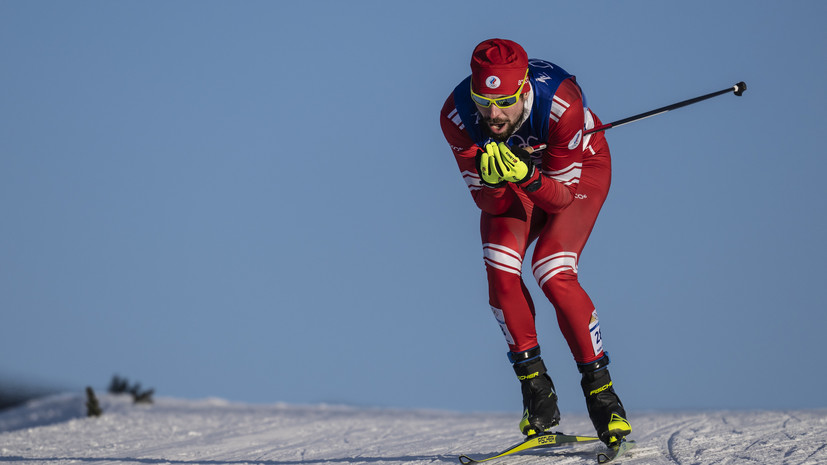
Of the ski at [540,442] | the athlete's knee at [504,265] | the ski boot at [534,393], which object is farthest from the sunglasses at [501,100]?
the ski at [540,442]

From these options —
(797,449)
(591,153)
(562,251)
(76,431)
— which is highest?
(591,153)

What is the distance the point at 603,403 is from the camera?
4781 millimetres

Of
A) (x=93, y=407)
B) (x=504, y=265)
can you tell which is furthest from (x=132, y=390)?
(x=504, y=265)

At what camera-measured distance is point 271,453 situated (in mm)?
6598

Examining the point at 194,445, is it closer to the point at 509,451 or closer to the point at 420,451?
the point at 420,451

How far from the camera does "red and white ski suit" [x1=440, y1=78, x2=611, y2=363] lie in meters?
4.71

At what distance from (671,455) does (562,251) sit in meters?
1.44

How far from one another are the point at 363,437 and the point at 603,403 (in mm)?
3089

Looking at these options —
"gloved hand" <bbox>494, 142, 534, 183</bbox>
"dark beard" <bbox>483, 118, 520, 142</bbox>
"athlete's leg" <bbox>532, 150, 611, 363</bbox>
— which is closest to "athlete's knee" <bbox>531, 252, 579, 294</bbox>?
"athlete's leg" <bbox>532, 150, 611, 363</bbox>

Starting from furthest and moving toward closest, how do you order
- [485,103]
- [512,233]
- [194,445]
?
[194,445] < [512,233] < [485,103]

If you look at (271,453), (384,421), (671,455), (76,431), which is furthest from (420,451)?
(76,431)

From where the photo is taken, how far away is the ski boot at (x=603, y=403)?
476 centimetres

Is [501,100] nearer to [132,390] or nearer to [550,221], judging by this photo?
[550,221]

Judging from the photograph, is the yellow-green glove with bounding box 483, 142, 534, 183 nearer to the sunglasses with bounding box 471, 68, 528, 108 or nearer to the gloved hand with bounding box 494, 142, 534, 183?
the gloved hand with bounding box 494, 142, 534, 183
